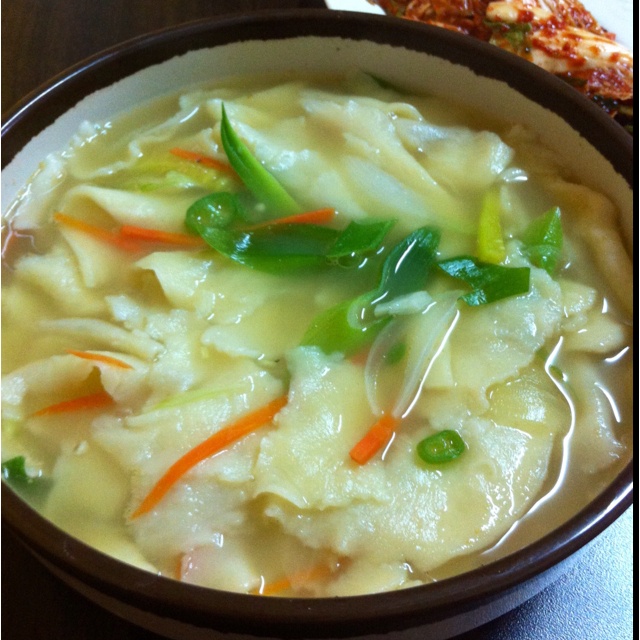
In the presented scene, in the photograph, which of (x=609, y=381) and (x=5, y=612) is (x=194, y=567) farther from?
(x=609, y=381)

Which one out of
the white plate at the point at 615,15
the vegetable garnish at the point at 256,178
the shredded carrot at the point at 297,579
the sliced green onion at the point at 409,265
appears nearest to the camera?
the shredded carrot at the point at 297,579

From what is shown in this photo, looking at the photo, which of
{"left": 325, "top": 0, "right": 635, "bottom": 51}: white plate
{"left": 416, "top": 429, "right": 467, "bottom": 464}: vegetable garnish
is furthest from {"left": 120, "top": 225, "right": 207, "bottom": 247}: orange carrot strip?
{"left": 325, "top": 0, "right": 635, "bottom": 51}: white plate

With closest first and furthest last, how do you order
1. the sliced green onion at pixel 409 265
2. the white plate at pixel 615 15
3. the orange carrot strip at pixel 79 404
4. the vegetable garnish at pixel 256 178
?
the orange carrot strip at pixel 79 404, the sliced green onion at pixel 409 265, the vegetable garnish at pixel 256 178, the white plate at pixel 615 15

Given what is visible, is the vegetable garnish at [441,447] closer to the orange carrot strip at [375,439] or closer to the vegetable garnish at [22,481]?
the orange carrot strip at [375,439]

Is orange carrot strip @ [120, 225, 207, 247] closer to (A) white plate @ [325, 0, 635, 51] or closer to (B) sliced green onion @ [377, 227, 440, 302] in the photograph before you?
(B) sliced green onion @ [377, 227, 440, 302]

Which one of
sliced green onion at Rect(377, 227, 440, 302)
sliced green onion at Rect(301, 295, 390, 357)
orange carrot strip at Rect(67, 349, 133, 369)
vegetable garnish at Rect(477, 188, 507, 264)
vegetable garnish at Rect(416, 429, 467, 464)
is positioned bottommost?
orange carrot strip at Rect(67, 349, 133, 369)

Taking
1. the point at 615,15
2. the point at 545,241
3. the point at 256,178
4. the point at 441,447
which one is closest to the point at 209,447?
the point at 441,447

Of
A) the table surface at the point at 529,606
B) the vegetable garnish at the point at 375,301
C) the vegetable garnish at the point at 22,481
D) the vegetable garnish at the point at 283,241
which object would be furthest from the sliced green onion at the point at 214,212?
the table surface at the point at 529,606
